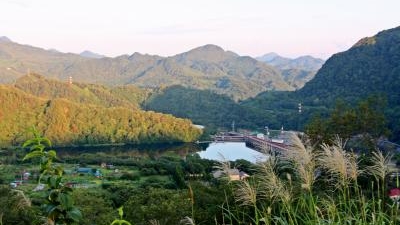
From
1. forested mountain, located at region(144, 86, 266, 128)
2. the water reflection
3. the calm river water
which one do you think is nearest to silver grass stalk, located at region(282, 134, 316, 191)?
the water reflection

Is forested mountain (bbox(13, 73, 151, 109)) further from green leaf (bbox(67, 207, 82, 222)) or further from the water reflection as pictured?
green leaf (bbox(67, 207, 82, 222))

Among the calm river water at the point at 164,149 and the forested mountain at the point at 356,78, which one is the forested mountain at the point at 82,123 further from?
the forested mountain at the point at 356,78

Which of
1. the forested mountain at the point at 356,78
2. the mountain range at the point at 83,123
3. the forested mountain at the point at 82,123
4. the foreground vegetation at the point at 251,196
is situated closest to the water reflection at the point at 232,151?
the mountain range at the point at 83,123

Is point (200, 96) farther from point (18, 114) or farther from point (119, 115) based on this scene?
point (18, 114)

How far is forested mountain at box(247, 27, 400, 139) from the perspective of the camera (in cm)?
6543

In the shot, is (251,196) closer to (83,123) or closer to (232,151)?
(232,151)

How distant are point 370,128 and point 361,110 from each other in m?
1.07

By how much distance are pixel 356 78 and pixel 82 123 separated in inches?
1809

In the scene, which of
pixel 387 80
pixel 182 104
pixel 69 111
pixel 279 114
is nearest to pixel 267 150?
pixel 387 80

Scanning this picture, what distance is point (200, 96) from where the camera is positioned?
11556cm

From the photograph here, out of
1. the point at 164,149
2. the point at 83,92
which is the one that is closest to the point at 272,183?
the point at 164,149

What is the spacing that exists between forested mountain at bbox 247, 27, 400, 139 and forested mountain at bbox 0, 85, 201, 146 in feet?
73.2

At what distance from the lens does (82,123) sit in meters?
81.7

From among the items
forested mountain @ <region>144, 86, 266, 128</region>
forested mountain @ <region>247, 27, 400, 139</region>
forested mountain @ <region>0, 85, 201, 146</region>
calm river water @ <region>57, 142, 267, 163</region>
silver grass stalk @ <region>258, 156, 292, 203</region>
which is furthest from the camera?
forested mountain @ <region>144, 86, 266, 128</region>
